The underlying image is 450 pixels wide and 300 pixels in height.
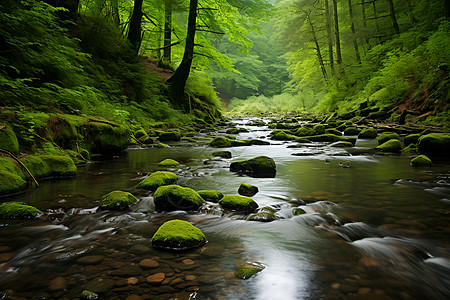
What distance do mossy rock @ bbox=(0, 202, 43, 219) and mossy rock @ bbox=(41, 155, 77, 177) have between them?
1496 millimetres

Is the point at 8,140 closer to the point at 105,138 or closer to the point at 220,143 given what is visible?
the point at 105,138

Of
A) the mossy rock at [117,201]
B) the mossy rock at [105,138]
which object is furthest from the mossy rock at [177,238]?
the mossy rock at [105,138]

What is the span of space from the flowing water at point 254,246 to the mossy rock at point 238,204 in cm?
12

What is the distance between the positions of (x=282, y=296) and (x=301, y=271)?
1.00ft

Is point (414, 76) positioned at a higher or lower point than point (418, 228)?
higher

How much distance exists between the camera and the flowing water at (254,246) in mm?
1469

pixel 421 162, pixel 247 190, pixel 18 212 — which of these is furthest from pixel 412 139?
pixel 18 212

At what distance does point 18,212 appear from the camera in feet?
7.78

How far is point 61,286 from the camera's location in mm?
1451

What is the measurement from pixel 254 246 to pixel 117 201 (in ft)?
5.08

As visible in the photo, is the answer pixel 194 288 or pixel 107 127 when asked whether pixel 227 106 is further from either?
pixel 194 288

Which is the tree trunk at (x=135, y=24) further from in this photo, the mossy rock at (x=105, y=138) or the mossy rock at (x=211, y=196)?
the mossy rock at (x=211, y=196)

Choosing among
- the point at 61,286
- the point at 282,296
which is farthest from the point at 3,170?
the point at 282,296

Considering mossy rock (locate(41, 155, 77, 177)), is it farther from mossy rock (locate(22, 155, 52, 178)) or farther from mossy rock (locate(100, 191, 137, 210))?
mossy rock (locate(100, 191, 137, 210))
